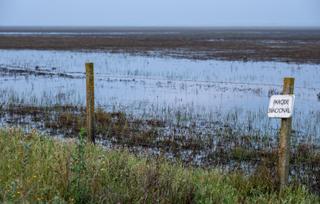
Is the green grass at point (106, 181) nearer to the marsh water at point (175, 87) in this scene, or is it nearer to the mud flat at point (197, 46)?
the marsh water at point (175, 87)

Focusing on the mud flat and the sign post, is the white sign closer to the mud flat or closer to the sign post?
→ the sign post

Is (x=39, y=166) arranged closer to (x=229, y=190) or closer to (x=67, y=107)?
(x=229, y=190)

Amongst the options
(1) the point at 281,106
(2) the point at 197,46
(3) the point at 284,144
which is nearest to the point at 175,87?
(3) the point at 284,144

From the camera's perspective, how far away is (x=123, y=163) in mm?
7629

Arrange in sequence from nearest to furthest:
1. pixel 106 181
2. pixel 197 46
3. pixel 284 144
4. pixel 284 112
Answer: pixel 106 181 → pixel 284 112 → pixel 284 144 → pixel 197 46

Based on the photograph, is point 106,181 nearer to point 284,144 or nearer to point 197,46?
point 284,144

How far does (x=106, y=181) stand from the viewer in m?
6.66

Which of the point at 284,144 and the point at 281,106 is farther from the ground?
the point at 281,106

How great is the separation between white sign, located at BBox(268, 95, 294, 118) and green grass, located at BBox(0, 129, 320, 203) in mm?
1220

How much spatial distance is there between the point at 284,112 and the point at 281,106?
0.34 ft

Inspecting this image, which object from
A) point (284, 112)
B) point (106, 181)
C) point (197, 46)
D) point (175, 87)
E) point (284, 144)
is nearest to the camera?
point (106, 181)

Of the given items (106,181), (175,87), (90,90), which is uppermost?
(90,90)

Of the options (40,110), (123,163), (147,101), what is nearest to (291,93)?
(123,163)

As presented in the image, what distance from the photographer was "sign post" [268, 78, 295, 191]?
292 inches
